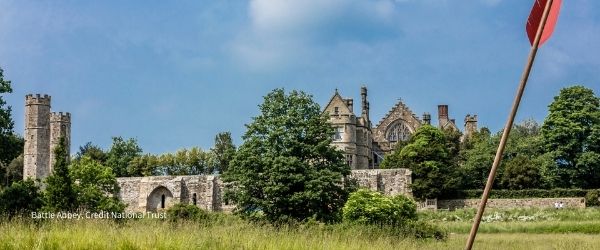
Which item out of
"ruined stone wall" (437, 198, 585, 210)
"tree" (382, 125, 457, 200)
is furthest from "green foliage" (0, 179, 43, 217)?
"ruined stone wall" (437, 198, 585, 210)

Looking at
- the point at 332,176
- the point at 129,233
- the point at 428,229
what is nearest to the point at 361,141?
the point at 332,176

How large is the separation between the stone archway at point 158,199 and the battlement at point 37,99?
18150 millimetres

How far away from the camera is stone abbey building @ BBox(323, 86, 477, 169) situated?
66562 mm

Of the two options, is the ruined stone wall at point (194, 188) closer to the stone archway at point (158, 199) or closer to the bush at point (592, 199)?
the stone archway at point (158, 199)

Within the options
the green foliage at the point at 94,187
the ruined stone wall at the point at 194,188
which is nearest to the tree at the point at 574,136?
the ruined stone wall at the point at 194,188

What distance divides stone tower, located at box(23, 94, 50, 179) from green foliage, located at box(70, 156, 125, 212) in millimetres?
22831

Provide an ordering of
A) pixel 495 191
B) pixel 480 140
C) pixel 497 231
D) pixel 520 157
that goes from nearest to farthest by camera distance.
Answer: pixel 497 231
pixel 495 191
pixel 520 157
pixel 480 140

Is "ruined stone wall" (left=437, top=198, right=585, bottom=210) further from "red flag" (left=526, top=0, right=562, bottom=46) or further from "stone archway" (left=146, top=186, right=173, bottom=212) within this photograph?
"red flag" (left=526, top=0, right=562, bottom=46)

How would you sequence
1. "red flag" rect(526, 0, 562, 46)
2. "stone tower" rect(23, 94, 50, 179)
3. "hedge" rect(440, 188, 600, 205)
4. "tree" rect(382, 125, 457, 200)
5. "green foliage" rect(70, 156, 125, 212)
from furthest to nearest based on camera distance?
"stone tower" rect(23, 94, 50, 179) → "tree" rect(382, 125, 457, 200) → "hedge" rect(440, 188, 600, 205) → "green foliage" rect(70, 156, 125, 212) → "red flag" rect(526, 0, 562, 46)

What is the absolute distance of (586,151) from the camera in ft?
164

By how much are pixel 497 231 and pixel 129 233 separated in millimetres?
23722

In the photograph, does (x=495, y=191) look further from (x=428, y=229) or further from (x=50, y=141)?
(x=50, y=141)

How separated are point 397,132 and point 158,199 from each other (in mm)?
34166

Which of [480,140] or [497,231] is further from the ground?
[480,140]
